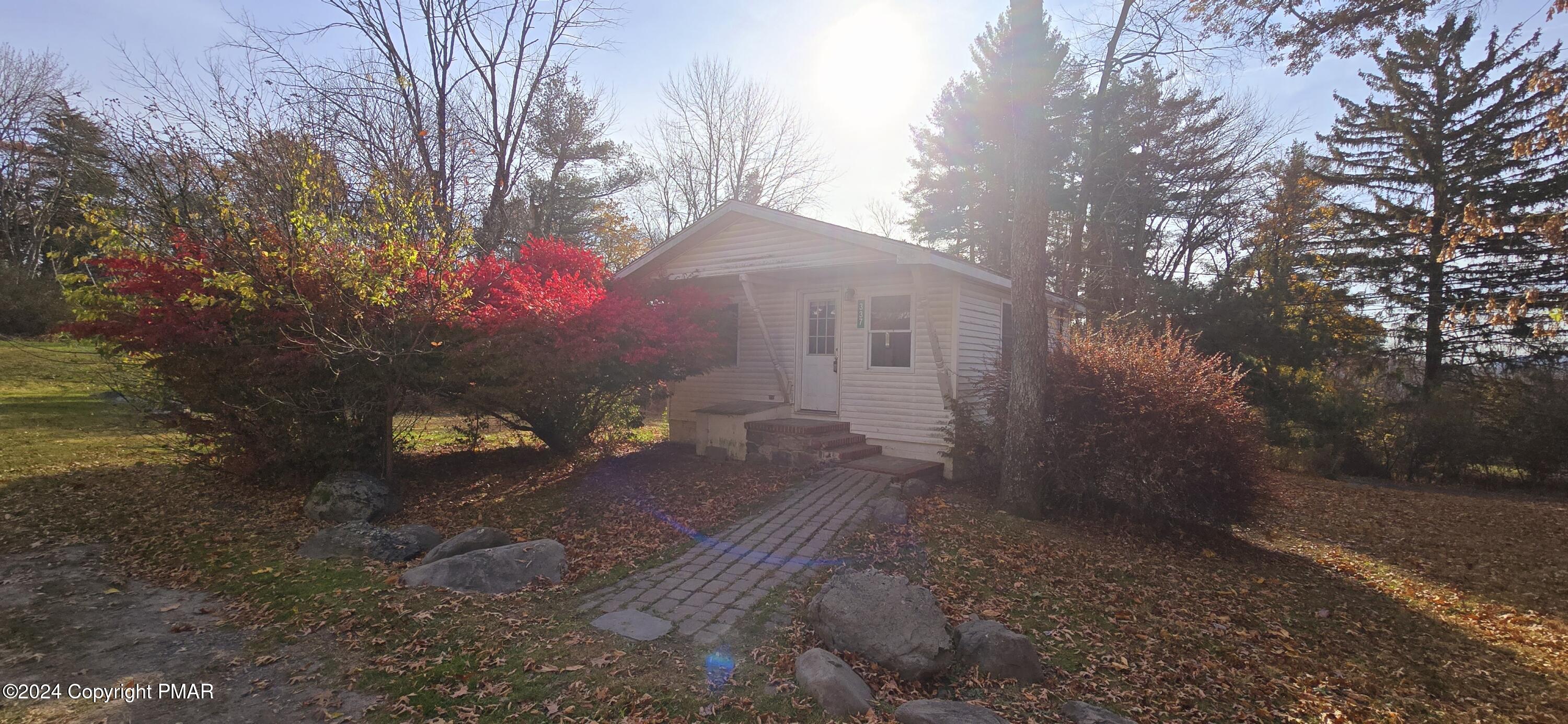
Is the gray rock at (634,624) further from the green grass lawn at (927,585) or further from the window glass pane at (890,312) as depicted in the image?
the window glass pane at (890,312)

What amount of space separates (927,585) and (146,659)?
198 inches

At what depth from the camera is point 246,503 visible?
686cm

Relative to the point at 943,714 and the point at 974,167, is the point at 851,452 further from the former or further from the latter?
the point at 974,167

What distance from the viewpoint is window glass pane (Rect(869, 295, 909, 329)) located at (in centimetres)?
945

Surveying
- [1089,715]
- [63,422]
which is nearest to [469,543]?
[1089,715]

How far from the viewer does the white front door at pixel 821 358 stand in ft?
33.0

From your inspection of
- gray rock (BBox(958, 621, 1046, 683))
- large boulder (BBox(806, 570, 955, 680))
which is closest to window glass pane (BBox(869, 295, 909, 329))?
A: large boulder (BBox(806, 570, 955, 680))

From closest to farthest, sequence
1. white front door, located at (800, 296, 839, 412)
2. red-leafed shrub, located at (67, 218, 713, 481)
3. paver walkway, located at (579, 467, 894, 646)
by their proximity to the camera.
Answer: paver walkway, located at (579, 467, 894, 646), red-leafed shrub, located at (67, 218, 713, 481), white front door, located at (800, 296, 839, 412)

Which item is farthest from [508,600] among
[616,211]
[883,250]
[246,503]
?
[616,211]

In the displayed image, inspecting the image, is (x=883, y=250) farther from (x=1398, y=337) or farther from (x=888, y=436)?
(x=1398, y=337)

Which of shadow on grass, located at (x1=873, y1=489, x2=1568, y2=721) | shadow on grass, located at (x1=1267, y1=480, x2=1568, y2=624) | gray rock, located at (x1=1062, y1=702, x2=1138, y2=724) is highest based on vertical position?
gray rock, located at (x1=1062, y1=702, x2=1138, y2=724)

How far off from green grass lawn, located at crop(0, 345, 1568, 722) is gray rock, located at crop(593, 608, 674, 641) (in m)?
0.10

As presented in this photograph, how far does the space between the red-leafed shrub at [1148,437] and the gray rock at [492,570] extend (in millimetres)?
5287

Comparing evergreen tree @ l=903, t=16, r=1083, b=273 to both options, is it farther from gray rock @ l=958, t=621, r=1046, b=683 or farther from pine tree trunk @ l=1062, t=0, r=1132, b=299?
gray rock @ l=958, t=621, r=1046, b=683
